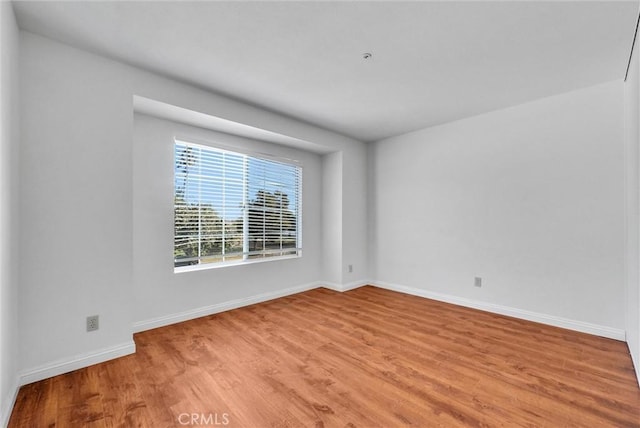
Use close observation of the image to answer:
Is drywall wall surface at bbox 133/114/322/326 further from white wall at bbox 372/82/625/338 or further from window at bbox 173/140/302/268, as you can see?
white wall at bbox 372/82/625/338

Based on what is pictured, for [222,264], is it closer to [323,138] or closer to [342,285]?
[342,285]

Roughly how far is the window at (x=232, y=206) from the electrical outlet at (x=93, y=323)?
991mm

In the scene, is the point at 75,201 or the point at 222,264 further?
the point at 222,264

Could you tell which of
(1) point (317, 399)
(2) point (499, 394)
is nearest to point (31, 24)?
(1) point (317, 399)

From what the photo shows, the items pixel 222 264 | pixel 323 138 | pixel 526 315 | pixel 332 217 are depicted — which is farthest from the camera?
pixel 332 217

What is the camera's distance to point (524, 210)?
325cm

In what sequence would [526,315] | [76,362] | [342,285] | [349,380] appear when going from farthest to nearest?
[342,285], [526,315], [76,362], [349,380]

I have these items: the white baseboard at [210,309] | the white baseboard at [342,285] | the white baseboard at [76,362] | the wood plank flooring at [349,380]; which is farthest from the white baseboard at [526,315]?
the white baseboard at [76,362]

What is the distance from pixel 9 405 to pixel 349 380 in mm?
2094

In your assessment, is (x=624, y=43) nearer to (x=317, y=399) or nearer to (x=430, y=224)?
(x=430, y=224)

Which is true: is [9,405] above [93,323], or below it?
below

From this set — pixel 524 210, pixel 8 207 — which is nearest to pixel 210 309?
pixel 8 207

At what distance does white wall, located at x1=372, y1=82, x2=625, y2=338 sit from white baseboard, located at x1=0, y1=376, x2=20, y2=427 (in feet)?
13.9

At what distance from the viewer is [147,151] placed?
9.66 ft
